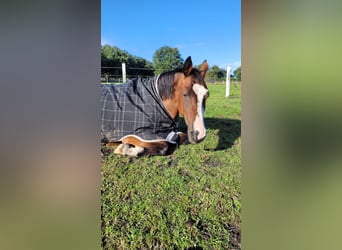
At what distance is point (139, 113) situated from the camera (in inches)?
44.3

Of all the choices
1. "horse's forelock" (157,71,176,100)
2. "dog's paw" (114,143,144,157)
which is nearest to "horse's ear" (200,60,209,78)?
"horse's forelock" (157,71,176,100)

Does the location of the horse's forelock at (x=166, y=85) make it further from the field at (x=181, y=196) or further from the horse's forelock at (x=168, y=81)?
the field at (x=181, y=196)

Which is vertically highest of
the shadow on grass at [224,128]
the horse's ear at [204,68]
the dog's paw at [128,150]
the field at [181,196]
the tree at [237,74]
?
the horse's ear at [204,68]

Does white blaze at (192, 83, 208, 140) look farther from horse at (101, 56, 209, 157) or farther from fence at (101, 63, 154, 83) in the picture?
fence at (101, 63, 154, 83)

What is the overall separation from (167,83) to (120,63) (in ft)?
0.77

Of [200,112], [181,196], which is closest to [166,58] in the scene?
[200,112]

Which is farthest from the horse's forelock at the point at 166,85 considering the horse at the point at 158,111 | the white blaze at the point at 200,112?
the white blaze at the point at 200,112

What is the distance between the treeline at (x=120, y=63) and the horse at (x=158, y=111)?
41mm

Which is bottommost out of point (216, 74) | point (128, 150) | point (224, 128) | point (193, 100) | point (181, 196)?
point (181, 196)

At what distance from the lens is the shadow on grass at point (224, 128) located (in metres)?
1.07

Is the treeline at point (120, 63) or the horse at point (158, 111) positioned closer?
the treeline at point (120, 63)

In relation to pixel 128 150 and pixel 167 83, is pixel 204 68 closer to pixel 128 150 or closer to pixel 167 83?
Answer: pixel 167 83
